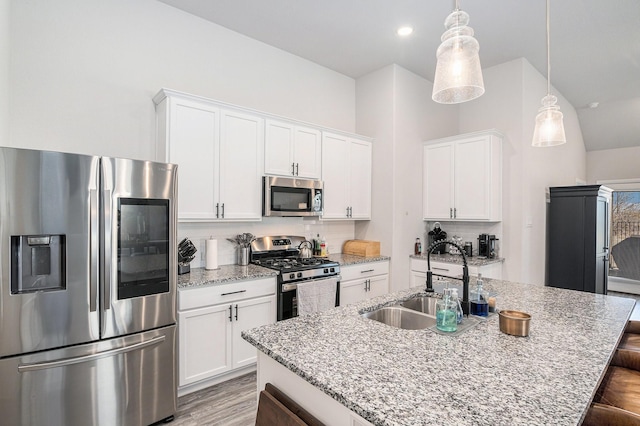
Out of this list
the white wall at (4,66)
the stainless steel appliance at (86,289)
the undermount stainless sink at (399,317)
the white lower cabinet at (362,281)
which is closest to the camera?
the stainless steel appliance at (86,289)

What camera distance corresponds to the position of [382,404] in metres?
0.97

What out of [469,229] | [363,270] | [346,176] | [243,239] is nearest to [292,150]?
[346,176]

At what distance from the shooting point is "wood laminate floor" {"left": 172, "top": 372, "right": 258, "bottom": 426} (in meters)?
2.34

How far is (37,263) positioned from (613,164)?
9.23m

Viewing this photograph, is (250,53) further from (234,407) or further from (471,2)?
(234,407)

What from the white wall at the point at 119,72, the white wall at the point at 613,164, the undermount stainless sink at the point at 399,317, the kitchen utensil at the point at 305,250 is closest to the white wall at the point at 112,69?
the white wall at the point at 119,72

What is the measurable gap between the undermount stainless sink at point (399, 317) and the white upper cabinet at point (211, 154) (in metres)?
1.74

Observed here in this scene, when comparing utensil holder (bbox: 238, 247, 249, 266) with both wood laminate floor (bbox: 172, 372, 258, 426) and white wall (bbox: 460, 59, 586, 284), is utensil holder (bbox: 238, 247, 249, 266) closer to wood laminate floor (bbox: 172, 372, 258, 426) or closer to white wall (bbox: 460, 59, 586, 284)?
wood laminate floor (bbox: 172, 372, 258, 426)

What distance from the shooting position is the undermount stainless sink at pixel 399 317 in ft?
6.31

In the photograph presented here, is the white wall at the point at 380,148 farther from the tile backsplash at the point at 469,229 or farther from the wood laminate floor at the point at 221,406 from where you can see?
the wood laminate floor at the point at 221,406

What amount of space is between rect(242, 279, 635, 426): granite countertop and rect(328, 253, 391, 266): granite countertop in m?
1.81

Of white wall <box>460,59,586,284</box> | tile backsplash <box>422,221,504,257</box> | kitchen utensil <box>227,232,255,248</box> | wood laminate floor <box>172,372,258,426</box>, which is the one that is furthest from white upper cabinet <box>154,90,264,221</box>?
white wall <box>460,59,586,284</box>

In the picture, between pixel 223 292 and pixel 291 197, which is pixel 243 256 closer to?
pixel 223 292

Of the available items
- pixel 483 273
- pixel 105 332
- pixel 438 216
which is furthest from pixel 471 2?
pixel 105 332
